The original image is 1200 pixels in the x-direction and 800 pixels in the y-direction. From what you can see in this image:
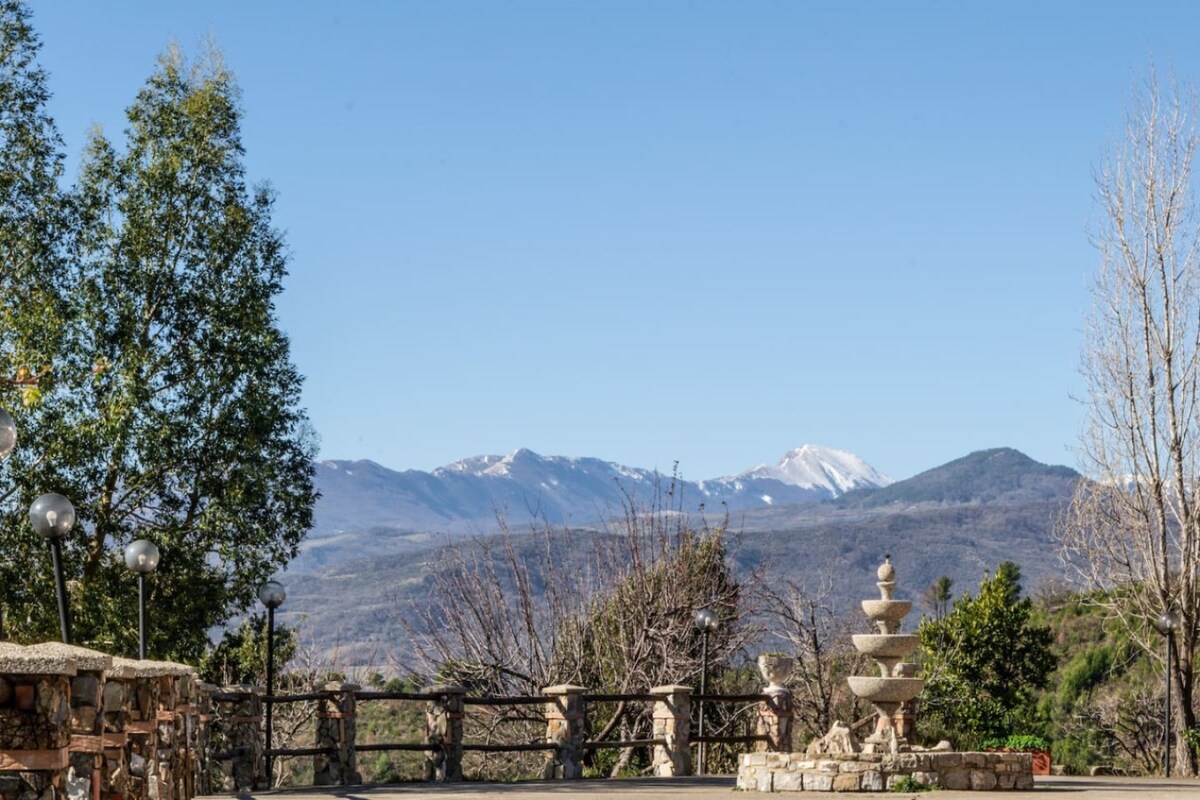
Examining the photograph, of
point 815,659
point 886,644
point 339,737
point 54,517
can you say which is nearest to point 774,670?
point 886,644

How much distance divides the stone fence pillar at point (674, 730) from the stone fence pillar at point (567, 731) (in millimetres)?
1353

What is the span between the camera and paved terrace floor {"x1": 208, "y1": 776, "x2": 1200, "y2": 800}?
16656 mm

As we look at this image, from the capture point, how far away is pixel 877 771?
59.1ft

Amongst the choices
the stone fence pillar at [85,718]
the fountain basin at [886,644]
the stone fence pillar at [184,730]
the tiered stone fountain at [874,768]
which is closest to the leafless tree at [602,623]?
the fountain basin at [886,644]

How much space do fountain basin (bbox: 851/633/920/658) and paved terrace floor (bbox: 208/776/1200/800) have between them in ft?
7.18

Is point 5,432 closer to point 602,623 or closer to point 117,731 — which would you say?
point 117,731

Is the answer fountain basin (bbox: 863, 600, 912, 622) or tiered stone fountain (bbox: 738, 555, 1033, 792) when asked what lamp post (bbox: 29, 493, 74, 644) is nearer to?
tiered stone fountain (bbox: 738, 555, 1033, 792)

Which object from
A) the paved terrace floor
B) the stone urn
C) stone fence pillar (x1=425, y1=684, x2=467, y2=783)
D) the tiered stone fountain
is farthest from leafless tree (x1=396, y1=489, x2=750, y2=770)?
the tiered stone fountain

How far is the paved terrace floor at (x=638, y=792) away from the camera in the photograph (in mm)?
16656

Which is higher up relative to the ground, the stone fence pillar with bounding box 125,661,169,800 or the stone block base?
the stone fence pillar with bounding box 125,661,169,800

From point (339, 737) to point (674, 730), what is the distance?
4.89m

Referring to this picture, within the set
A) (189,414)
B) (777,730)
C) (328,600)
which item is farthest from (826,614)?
(328,600)

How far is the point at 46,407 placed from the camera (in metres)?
23.6

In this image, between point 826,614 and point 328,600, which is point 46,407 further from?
point 328,600
